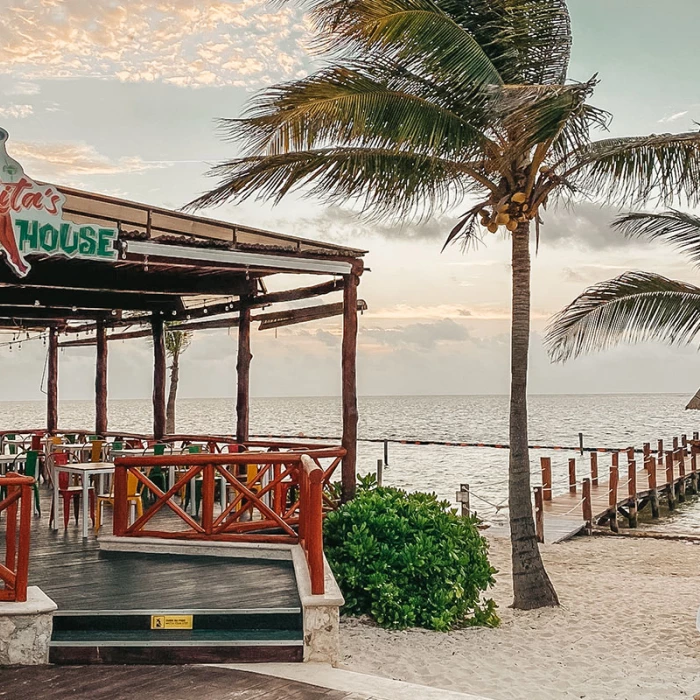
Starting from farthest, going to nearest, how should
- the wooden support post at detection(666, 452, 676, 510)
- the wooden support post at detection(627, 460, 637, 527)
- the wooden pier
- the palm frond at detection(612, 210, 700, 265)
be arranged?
the wooden support post at detection(666, 452, 676, 510)
the wooden support post at detection(627, 460, 637, 527)
the wooden pier
the palm frond at detection(612, 210, 700, 265)

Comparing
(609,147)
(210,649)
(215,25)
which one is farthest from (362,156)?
(210,649)

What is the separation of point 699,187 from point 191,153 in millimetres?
10701

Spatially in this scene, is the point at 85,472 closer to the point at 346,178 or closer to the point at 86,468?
the point at 86,468

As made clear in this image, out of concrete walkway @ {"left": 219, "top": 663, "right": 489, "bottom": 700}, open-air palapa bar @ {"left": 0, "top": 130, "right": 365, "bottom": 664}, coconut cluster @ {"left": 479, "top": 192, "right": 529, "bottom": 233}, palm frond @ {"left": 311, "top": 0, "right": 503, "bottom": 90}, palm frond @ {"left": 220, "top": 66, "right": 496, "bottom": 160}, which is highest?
palm frond @ {"left": 311, "top": 0, "right": 503, "bottom": 90}

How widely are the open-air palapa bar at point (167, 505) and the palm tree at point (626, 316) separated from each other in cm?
327

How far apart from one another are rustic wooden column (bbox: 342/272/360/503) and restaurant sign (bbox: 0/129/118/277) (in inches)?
125

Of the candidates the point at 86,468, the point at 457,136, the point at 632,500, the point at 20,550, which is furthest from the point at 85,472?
the point at 632,500

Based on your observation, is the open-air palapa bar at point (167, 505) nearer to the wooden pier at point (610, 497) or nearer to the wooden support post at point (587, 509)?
the wooden pier at point (610, 497)

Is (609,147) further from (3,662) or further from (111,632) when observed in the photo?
(3,662)

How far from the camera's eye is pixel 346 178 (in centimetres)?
998

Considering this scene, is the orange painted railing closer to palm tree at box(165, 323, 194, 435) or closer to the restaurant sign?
the restaurant sign

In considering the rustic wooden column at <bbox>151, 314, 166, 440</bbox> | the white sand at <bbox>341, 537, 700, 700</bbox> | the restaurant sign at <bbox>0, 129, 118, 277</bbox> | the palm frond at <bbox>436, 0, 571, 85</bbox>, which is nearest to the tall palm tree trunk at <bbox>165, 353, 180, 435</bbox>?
the rustic wooden column at <bbox>151, 314, 166, 440</bbox>

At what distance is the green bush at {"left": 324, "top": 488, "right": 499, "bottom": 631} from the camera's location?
8.41 meters

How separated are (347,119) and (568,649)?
635 centimetres
